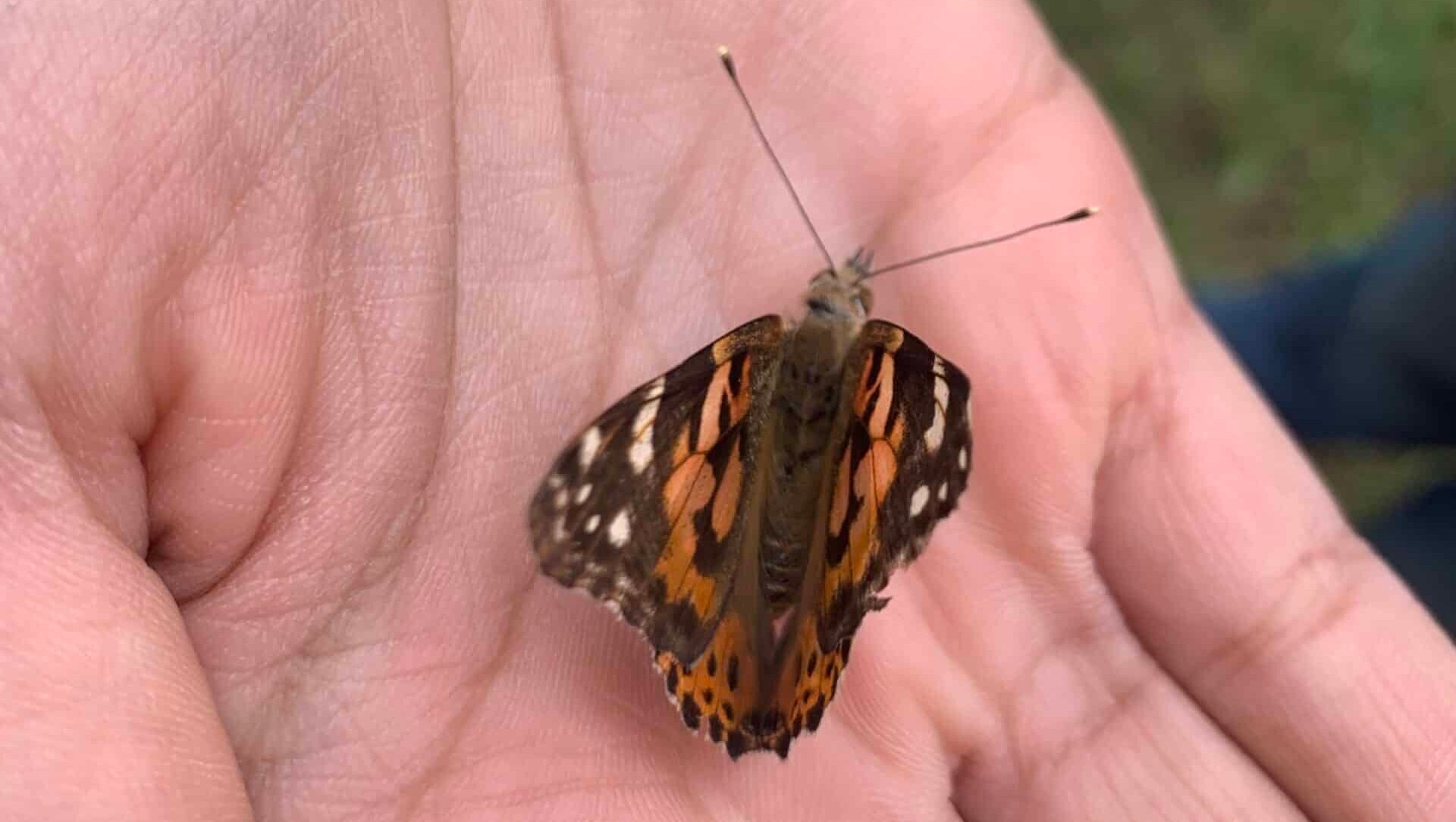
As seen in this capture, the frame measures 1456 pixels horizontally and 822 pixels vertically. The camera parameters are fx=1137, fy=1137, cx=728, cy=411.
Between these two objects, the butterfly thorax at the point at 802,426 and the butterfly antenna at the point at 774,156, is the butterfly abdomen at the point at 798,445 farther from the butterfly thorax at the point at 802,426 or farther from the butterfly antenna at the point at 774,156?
the butterfly antenna at the point at 774,156

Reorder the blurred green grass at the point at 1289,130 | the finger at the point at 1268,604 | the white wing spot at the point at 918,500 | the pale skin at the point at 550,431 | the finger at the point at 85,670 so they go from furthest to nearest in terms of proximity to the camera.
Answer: the blurred green grass at the point at 1289,130 < the finger at the point at 1268,604 < the white wing spot at the point at 918,500 < the pale skin at the point at 550,431 < the finger at the point at 85,670

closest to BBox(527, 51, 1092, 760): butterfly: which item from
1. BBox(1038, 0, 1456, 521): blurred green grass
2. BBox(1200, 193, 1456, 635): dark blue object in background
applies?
BBox(1200, 193, 1456, 635): dark blue object in background

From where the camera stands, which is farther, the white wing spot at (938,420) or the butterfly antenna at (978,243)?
the butterfly antenna at (978,243)

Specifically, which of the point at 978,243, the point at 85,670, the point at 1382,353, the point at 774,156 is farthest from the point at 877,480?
the point at 1382,353

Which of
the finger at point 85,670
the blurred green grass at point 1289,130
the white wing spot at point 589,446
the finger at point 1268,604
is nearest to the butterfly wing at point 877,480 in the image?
the white wing spot at point 589,446

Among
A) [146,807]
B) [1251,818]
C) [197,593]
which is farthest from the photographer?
[1251,818]

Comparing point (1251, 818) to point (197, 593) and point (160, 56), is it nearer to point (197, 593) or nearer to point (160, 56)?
point (197, 593)

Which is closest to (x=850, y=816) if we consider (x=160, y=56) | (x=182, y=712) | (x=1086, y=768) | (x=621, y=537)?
(x=1086, y=768)
